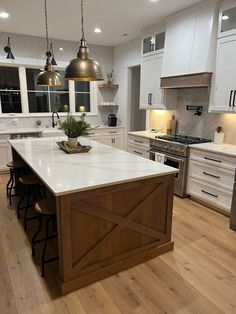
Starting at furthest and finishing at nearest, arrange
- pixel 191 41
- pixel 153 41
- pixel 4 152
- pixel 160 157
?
pixel 4 152
pixel 153 41
pixel 160 157
pixel 191 41

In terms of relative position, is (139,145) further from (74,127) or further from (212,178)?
(74,127)

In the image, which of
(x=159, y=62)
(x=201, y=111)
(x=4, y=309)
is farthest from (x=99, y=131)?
(x=4, y=309)

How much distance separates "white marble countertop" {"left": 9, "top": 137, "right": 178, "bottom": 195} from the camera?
1.92 meters

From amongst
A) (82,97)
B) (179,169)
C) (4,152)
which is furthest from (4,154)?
(179,169)

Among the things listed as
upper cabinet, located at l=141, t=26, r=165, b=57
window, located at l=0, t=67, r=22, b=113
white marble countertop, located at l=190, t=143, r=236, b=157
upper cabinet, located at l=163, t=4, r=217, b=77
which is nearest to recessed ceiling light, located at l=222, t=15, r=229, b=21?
upper cabinet, located at l=163, t=4, r=217, b=77

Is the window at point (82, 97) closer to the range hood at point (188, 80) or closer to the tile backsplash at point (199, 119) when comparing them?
the tile backsplash at point (199, 119)

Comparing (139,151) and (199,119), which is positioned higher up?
(199,119)

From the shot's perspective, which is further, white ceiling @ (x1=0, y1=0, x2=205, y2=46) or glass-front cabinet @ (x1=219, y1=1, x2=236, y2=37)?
white ceiling @ (x1=0, y1=0, x2=205, y2=46)

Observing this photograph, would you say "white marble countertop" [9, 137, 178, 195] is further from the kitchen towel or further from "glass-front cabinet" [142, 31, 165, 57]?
"glass-front cabinet" [142, 31, 165, 57]

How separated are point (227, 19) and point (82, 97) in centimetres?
394

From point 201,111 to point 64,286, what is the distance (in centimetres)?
337

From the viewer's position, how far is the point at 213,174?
11.0 ft

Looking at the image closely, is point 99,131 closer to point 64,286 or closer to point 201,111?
point 201,111

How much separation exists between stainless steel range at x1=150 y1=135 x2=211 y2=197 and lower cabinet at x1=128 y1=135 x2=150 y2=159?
0.85ft
